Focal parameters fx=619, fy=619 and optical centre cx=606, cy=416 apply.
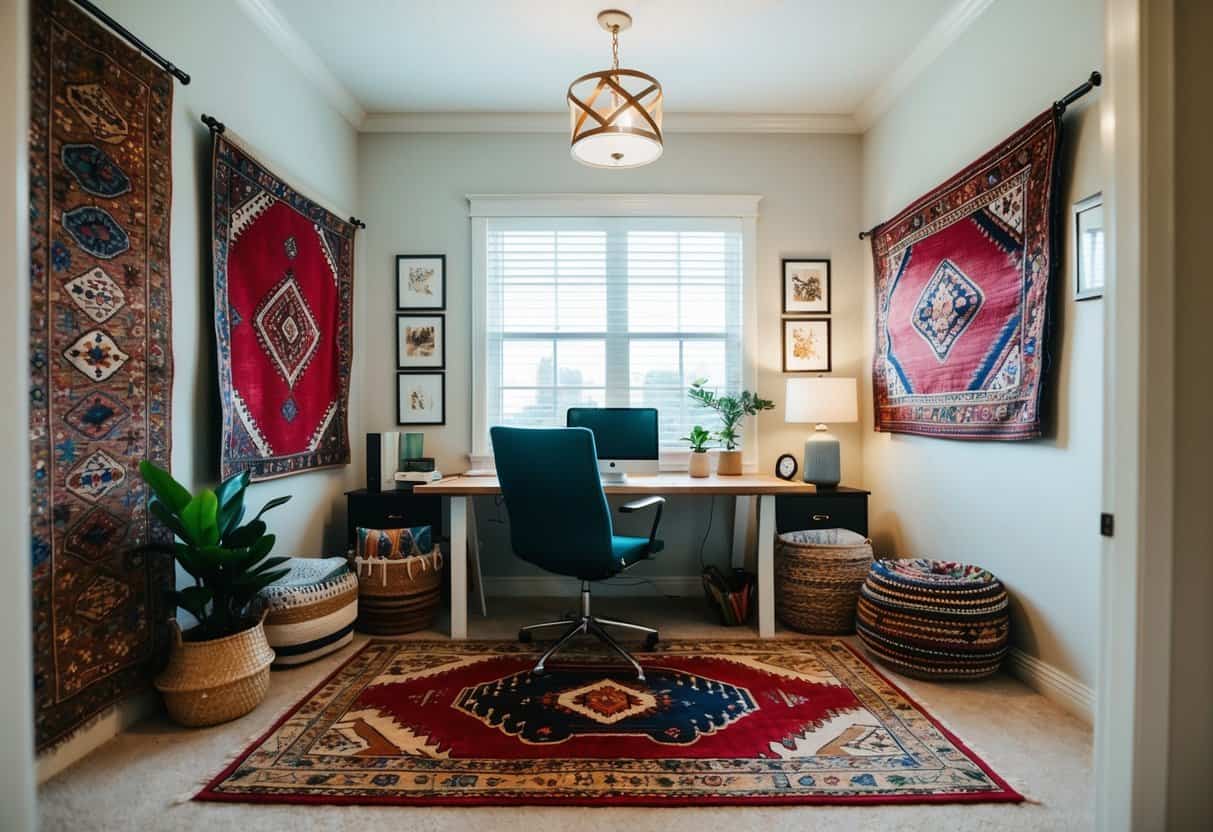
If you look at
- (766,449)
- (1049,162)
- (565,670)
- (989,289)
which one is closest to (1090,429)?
(989,289)

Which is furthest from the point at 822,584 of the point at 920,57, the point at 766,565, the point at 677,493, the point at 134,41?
the point at 134,41

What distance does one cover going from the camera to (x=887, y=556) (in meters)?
3.47

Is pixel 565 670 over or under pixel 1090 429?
under

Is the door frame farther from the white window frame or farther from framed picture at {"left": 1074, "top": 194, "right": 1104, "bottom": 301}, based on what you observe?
the white window frame

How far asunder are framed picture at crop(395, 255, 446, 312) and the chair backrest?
1.66 metres

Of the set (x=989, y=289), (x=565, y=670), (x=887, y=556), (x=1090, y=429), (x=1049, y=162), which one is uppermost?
(x=1049, y=162)

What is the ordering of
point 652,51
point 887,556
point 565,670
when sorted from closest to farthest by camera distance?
point 565,670 < point 652,51 < point 887,556

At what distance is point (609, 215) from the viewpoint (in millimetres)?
3732

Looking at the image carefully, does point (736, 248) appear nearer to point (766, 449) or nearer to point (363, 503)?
point (766, 449)

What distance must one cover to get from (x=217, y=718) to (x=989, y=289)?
326 centimetres

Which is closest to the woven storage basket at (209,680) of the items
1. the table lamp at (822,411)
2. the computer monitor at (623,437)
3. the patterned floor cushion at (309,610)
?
the patterned floor cushion at (309,610)

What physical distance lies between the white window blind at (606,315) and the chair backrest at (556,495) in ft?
4.42

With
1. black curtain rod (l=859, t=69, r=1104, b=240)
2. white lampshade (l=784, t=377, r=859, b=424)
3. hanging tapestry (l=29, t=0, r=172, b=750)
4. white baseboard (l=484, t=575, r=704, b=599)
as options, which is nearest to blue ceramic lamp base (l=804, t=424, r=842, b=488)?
white lampshade (l=784, t=377, r=859, b=424)

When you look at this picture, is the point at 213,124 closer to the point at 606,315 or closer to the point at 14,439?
the point at 14,439
